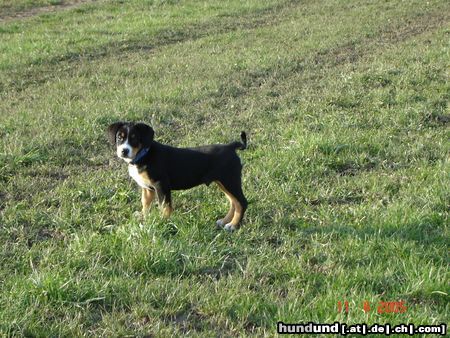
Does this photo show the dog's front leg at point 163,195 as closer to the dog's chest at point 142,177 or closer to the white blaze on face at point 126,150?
the dog's chest at point 142,177

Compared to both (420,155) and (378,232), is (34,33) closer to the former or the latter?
(420,155)

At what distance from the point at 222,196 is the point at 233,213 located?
706 millimetres

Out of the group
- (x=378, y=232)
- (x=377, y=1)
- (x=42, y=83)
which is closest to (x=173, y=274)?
(x=378, y=232)

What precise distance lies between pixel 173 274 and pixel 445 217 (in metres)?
2.57

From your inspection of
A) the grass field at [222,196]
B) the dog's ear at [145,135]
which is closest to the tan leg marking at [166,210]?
the grass field at [222,196]

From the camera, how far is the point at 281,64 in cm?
1239

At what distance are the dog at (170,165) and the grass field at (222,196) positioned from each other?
266mm

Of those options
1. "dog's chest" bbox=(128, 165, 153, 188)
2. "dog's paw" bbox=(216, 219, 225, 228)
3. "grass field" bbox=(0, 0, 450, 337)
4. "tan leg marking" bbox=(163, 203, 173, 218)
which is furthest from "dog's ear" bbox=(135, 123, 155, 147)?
"dog's paw" bbox=(216, 219, 225, 228)

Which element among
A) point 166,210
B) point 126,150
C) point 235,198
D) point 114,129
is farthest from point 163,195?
point 114,129

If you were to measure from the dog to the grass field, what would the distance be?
27 cm

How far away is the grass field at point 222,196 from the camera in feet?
13.4

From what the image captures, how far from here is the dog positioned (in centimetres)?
529

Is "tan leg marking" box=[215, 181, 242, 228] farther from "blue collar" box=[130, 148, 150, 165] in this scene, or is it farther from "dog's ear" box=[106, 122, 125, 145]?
"dog's ear" box=[106, 122, 125, 145]

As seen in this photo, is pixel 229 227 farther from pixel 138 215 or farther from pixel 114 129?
pixel 114 129
